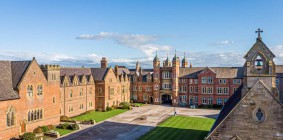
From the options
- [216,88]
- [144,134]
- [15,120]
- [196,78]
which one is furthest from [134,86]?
[15,120]

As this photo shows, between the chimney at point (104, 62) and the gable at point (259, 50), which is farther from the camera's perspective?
the chimney at point (104, 62)

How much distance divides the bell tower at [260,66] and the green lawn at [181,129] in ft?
66.4

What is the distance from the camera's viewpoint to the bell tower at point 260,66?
17.0m

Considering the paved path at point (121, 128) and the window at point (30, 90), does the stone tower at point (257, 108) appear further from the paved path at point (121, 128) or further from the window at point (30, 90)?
the window at point (30, 90)

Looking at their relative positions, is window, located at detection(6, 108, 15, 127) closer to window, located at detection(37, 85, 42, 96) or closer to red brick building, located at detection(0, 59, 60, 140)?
red brick building, located at detection(0, 59, 60, 140)

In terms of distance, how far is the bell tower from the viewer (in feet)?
55.9

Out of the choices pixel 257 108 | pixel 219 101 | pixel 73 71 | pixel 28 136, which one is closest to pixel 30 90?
pixel 28 136

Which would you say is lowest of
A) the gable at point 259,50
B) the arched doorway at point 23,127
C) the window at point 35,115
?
the arched doorway at point 23,127

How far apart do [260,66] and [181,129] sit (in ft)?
86.8

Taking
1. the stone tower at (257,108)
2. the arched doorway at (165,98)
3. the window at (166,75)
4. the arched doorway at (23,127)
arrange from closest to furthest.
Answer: the stone tower at (257,108), the arched doorway at (23,127), the window at (166,75), the arched doorway at (165,98)

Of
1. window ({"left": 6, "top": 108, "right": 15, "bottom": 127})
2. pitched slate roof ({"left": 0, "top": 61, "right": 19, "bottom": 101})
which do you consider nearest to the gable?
pitched slate roof ({"left": 0, "top": 61, "right": 19, "bottom": 101})

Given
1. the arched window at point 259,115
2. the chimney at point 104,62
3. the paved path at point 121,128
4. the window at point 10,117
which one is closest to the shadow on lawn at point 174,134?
the paved path at point 121,128

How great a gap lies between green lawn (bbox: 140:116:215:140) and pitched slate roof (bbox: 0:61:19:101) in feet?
65.3

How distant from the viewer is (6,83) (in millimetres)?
36156
